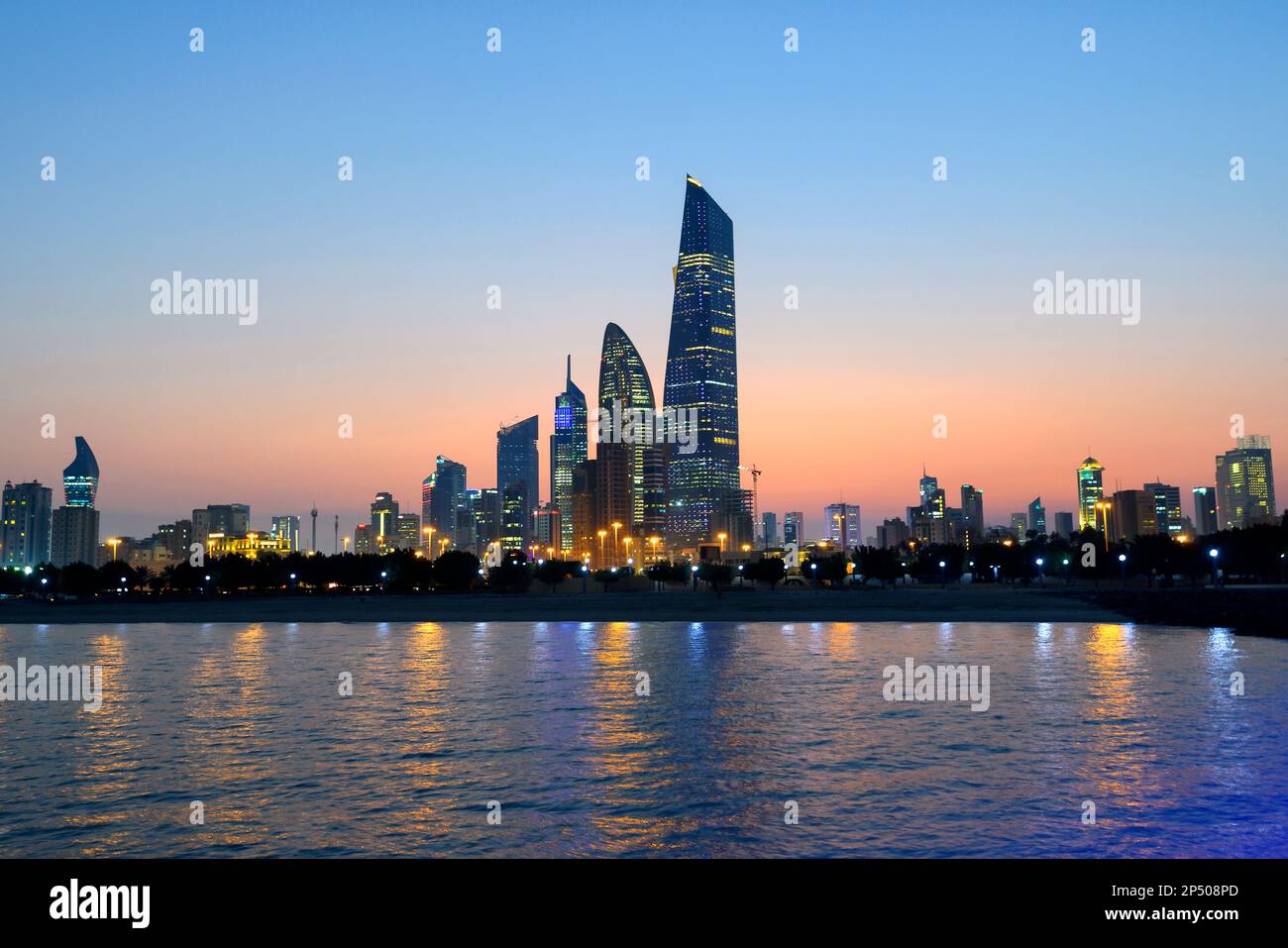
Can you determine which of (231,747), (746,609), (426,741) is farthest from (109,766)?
(746,609)

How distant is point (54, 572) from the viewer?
19012cm

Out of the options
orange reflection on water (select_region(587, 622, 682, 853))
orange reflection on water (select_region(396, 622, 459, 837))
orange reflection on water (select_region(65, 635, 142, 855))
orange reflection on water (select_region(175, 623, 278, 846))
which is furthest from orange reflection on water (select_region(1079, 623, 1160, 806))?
orange reflection on water (select_region(65, 635, 142, 855))

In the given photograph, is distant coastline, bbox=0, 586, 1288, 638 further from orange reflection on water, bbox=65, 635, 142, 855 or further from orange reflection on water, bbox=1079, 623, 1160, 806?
orange reflection on water, bbox=65, 635, 142, 855

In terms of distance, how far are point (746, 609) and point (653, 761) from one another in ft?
266

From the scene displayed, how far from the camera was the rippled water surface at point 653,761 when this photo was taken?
59.0ft

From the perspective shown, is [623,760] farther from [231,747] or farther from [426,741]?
[231,747]

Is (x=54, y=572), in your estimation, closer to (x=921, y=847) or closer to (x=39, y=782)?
(x=39, y=782)

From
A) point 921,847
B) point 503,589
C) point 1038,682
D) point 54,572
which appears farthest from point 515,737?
point 54,572

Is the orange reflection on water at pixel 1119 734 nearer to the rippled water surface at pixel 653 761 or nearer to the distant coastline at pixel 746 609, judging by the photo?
the rippled water surface at pixel 653 761

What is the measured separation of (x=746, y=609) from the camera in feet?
Answer: 345

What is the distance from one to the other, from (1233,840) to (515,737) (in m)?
18.5

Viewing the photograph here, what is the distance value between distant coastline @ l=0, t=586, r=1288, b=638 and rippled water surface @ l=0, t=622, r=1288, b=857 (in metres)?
41.5

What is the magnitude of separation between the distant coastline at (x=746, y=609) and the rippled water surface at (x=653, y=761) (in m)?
41.5

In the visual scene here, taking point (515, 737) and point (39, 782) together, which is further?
point (515, 737)
